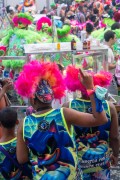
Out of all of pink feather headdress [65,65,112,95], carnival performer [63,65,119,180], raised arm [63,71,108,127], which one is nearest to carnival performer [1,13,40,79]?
pink feather headdress [65,65,112,95]

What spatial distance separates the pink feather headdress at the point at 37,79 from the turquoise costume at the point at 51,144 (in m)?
0.17

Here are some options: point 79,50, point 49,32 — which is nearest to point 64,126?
point 79,50

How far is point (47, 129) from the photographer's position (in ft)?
9.29

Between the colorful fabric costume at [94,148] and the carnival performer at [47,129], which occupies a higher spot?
the carnival performer at [47,129]

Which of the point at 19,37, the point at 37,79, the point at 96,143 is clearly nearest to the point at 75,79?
the point at 96,143

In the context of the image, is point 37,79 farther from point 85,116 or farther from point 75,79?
point 75,79

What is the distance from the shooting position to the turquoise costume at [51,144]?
2836 millimetres

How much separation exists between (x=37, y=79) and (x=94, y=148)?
813 millimetres

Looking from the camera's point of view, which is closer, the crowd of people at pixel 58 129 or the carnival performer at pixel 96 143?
the crowd of people at pixel 58 129

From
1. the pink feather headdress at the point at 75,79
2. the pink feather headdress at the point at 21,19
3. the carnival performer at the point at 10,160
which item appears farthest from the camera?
the pink feather headdress at the point at 21,19

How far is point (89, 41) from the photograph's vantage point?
5.67 metres

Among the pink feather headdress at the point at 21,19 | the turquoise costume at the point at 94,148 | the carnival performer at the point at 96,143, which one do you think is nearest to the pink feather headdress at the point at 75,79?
the carnival performer at the point at 96,143

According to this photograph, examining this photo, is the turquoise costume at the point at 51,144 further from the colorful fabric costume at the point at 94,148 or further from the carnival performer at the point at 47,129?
the colorful fabric costume at the point at 94,148

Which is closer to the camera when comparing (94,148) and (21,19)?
(94,148)
